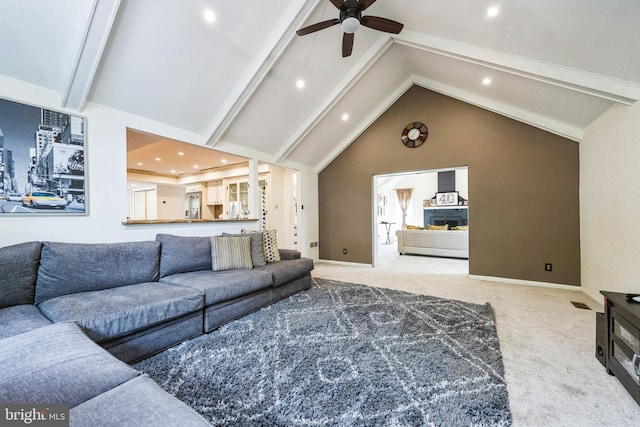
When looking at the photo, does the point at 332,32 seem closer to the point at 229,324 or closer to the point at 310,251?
the point at 229,324

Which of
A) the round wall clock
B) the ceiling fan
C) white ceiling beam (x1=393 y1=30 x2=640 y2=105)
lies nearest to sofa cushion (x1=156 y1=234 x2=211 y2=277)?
the ceiling fan

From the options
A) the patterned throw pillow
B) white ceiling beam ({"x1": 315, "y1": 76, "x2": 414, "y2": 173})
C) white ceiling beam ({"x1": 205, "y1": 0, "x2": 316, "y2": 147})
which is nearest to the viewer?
white ceiling beam ({"x1": 205, "y1": 0, "x2": 316, "y2": 147})

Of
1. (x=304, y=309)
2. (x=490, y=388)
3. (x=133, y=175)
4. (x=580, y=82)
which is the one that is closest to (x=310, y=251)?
(x=304, y=309)

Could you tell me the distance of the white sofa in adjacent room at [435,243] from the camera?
6.08 meters

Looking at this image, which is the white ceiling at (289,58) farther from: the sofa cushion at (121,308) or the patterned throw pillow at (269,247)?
the sofa cushion at (121,308)

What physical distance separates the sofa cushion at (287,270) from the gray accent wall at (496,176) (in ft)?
7.48

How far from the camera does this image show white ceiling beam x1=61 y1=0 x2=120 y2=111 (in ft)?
6.40

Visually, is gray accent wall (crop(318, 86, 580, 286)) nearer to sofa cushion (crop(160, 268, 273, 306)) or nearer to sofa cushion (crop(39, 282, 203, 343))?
sofa cushion (crop(160, 268, 273, 306))

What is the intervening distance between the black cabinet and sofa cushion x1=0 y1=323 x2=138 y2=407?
2542 mm

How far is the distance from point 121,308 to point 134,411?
1.22 meters

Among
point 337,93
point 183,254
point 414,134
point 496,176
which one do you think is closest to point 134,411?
point 183,254

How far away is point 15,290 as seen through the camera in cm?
175

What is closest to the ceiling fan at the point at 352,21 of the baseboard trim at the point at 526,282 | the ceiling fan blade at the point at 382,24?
the ceiling fan blade at the point at 382,24

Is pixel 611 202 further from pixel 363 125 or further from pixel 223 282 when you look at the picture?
pixel 223 282
